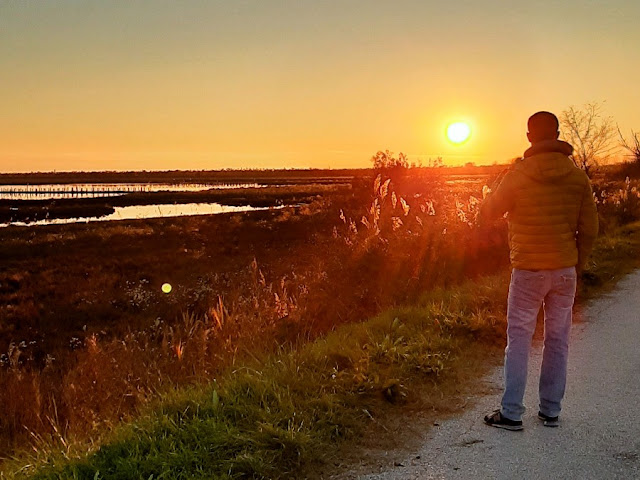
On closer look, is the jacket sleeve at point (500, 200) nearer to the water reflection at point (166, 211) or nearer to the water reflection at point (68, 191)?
the water reflection at point (166, 211)

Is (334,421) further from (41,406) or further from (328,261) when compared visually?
(328,261)

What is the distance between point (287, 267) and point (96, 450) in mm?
14756

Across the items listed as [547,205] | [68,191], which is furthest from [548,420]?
[68,191]

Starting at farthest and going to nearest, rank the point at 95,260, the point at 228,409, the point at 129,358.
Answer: the point at 95,260, the point at 129,358, the point at 228,409

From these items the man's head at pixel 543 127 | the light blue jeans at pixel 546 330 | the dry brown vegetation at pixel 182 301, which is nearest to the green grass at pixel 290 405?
the dry brown vegetation at pixel 182 301

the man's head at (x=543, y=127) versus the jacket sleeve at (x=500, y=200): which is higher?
the man's head at (x=543, y=127)

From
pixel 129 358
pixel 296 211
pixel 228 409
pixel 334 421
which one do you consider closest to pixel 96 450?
pixel 228 409

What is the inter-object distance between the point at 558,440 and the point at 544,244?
1.43 m

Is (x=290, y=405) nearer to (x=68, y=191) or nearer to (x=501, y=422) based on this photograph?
(x=501, y=422)

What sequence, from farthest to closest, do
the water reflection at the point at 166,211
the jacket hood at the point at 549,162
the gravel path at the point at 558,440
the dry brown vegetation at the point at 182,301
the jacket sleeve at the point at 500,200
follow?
the water reflection at the point at 166,211, the dry brown vegetation at the point at 182,301, the jacket sleeve at the point at 500,200, the jacket hood at the point at 549,162, the gravel path at the point at 558,440

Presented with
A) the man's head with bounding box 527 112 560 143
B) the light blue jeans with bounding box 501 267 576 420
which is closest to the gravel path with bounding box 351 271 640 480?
the light blue jeans with bounding box 501 267 576 420

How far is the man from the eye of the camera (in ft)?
15.3

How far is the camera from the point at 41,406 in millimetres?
6449

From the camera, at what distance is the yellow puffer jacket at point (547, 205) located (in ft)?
15.2
